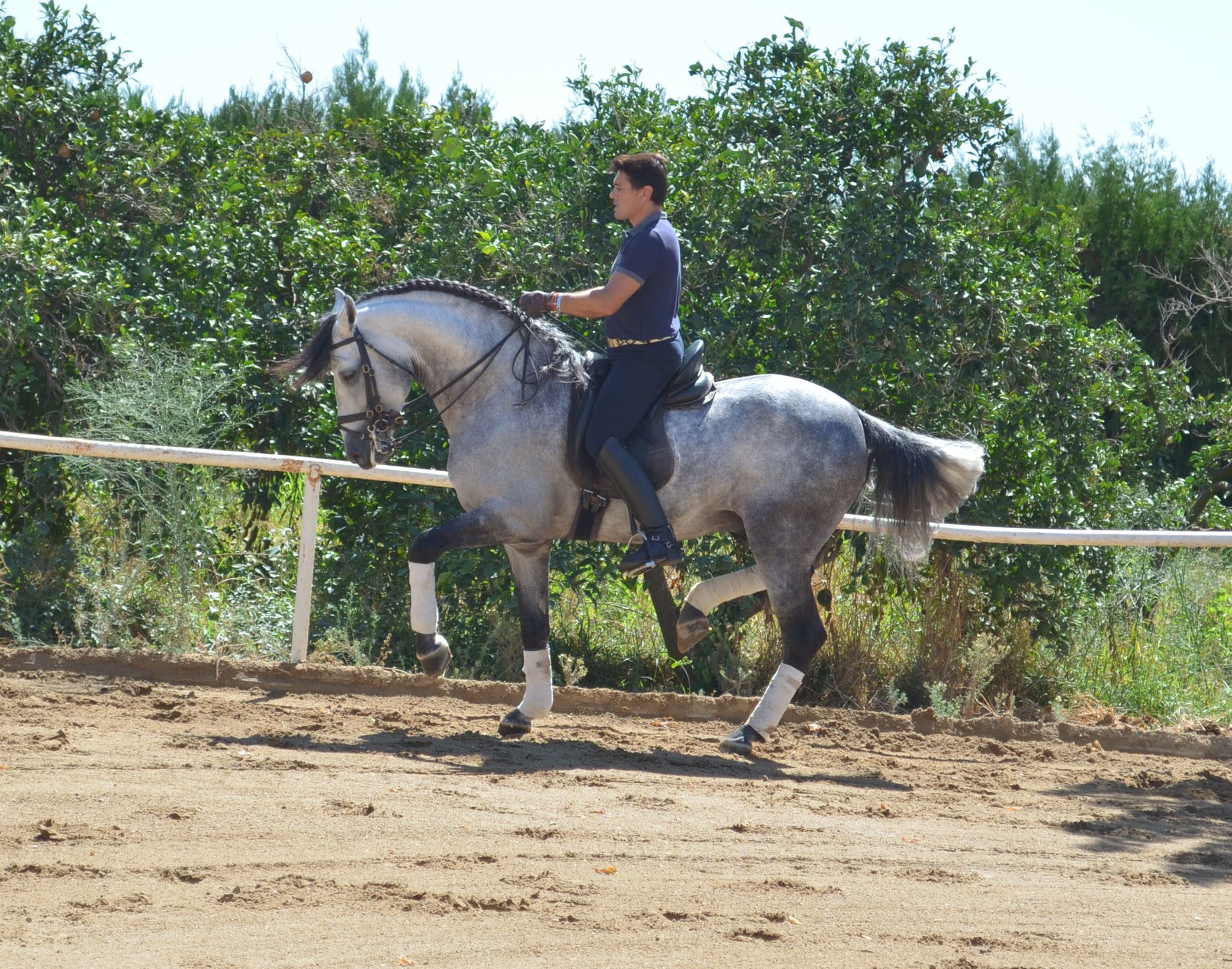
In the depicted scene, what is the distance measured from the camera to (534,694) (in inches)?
259

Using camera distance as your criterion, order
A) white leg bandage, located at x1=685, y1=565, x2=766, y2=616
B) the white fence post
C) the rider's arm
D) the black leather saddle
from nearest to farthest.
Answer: the rider's arm
the black leather saddle
white leg bandage, located at x1=685, y1=565, x2=766, y2=616
the white fence post

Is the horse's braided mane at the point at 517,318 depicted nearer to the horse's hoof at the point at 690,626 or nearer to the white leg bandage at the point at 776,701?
Result: the horse's hoof at the point at 690,626

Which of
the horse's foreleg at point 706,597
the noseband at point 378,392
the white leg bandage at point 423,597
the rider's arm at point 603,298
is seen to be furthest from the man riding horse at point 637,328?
the white leg bandage at point 423,597

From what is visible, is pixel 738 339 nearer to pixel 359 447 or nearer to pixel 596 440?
pixel 596 440

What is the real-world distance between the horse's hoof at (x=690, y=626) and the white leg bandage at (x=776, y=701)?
498 mm

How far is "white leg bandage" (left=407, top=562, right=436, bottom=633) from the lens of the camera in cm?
612

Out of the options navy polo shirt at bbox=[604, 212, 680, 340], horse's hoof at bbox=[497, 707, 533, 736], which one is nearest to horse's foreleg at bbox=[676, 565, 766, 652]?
horse's hoof at bbox=[497, 707, 533, 736]

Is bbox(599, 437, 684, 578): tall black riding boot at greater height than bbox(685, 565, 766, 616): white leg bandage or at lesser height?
greater

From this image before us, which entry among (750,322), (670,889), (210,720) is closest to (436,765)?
(210,720)

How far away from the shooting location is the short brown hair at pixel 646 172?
6.13 meters

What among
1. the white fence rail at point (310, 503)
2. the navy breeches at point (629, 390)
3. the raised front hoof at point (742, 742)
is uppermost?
the navy breeches at point (629, 390)

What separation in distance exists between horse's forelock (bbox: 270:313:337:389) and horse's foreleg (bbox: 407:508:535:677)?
39.1 inches

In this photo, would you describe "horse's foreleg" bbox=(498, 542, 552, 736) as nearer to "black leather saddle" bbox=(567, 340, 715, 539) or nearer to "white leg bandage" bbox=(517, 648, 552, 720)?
"white leg bandage" bbox=(517, 648, 552, 720)

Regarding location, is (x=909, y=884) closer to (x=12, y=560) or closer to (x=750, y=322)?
(x=750, y=322)
